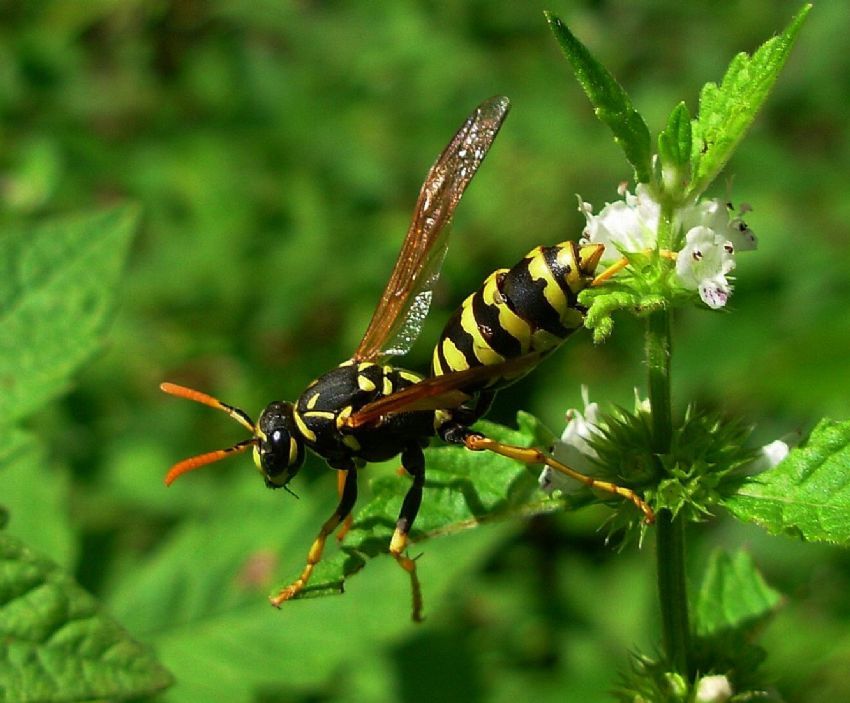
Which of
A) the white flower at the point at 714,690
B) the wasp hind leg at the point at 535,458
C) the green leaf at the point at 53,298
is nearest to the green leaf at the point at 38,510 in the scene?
the green leaf at the point at 53,298

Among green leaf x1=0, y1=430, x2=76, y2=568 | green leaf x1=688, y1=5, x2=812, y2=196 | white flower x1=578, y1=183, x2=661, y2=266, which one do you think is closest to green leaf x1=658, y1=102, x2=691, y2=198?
green leaf x1=688, y1=5, x2=812, y2=196

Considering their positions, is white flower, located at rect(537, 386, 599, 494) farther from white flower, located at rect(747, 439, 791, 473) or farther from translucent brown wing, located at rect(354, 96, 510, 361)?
translucent brown wing, located at rect(354, 96, 510, 361)

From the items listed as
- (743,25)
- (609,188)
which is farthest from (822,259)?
(743,25)

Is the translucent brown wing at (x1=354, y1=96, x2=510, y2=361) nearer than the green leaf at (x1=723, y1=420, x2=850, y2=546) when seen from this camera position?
No

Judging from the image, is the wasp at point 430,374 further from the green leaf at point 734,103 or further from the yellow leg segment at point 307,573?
the green leaf at point 734,103

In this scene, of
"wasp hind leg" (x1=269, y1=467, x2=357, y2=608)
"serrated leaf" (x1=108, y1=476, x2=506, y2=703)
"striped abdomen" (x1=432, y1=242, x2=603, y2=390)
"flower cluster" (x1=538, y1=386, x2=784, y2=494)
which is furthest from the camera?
"serrated leaf" (x1=108, y1=476, x2=506, y2=703)

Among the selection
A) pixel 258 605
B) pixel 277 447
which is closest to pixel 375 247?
pixel 258 605

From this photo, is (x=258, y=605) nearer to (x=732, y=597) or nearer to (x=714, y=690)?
(x=732, y=597)
